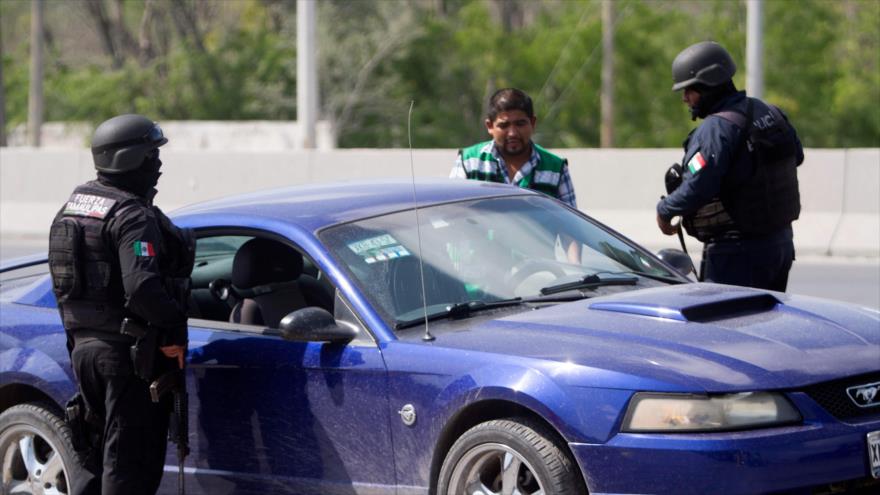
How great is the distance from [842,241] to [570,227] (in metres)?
10.1

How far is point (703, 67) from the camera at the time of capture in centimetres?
649

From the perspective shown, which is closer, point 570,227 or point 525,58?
point 570,227

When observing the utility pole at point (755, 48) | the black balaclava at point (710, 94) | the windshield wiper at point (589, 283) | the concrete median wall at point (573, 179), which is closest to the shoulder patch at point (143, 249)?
the windshield wiper at point (589, 283)

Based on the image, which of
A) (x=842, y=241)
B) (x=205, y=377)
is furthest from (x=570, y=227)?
(x=842, y=241)

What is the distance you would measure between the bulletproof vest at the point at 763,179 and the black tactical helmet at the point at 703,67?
160 millimetres

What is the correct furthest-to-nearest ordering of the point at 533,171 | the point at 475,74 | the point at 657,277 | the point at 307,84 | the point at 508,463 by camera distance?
the point at 475,74 → the point at 307,84 → the point at 533,171 → the point at 657,277 → the point at 508,463

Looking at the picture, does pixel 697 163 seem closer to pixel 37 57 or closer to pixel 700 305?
pixel 700 305

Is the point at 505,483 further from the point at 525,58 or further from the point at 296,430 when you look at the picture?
the point at 525,58

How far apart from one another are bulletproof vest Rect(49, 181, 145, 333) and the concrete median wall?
376 inches

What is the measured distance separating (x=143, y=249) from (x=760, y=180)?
2787mm

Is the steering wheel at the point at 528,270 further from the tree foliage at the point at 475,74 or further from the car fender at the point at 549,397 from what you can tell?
the tree foliage at the point at 475,74

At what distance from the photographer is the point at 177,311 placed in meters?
5.23

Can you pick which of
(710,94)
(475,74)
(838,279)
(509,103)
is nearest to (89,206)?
(509,103)

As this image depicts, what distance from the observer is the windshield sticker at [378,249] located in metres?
5.32
